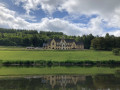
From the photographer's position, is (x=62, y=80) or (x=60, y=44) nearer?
(x=62, y=80)

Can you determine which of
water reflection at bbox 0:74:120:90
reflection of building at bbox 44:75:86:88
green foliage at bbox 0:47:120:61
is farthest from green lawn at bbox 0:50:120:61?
water reflection at bbox 0:74:120:90

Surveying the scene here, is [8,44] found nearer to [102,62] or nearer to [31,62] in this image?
[31,62]

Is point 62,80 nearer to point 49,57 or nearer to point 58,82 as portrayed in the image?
point 58,82

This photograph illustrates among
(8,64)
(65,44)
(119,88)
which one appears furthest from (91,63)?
(65,44)

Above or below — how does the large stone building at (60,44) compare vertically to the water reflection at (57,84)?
above

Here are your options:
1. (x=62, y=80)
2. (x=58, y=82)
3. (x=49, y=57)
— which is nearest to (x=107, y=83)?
(x=62, y=80)

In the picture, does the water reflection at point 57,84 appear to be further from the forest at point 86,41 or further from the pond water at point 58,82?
the forest at point 86,41

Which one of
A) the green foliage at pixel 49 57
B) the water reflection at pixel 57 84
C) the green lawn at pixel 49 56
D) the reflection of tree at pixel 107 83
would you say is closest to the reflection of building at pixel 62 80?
the water reflection at pixel 57 84

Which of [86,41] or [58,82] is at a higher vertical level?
[86,41]

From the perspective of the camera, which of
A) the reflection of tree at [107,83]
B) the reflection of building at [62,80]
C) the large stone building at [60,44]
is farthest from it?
the large stone building at [60,44]

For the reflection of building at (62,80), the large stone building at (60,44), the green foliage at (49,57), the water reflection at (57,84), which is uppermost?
the large stone building at (60,44)

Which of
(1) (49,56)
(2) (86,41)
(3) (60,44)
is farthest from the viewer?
(2) (86,41)

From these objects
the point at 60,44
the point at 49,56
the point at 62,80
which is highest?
the point at 60,44

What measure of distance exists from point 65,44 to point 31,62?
53669mm
